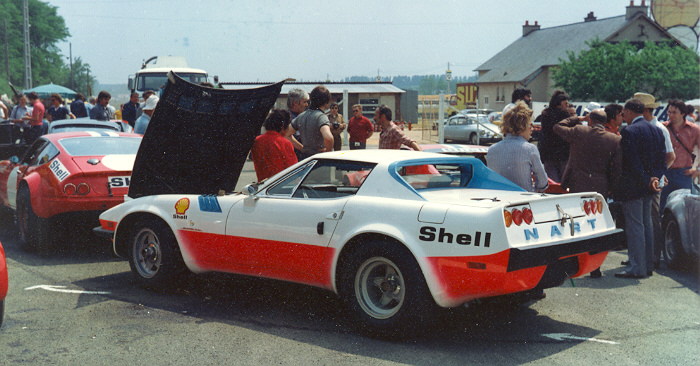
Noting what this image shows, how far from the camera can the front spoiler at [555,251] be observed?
4.22 m

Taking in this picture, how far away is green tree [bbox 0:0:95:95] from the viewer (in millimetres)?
64125

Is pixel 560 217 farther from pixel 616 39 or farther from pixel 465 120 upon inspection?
pixel 616 39

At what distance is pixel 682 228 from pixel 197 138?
16.5 feet

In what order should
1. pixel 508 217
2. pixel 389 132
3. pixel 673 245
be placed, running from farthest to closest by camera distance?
pixel 389 132 → pixel 673 245 → pixel 508 217

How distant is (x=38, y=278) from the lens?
656 cm

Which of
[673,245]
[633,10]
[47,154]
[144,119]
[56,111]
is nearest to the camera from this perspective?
[673,245]

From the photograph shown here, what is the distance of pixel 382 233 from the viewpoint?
4578 millimetres

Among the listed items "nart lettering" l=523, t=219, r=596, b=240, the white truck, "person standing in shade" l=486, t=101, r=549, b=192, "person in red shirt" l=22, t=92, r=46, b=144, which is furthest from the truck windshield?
"nart lettering" l=523, t=219, r=596, b=240

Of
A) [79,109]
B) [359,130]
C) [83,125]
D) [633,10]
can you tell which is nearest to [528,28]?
[633,10]

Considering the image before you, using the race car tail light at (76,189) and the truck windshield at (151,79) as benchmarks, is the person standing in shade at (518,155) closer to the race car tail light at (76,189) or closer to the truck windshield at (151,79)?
the race car tail light at (76,189)

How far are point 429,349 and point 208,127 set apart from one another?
3.30m

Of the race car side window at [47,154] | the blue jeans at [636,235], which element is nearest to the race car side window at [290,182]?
the blue jeans at [636,235]

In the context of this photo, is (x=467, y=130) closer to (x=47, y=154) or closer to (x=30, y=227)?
(x=47, y=154)

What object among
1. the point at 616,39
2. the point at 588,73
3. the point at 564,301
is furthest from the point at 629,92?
the point at 564,301
